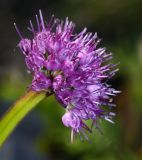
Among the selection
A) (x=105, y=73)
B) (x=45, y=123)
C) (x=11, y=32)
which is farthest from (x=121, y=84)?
(x=105, y=73)

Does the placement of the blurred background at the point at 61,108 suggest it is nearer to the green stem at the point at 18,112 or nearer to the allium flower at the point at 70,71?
the allium flower at the point at 70,71

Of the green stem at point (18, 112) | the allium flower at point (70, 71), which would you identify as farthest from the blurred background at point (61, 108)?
the green stem at point (18, 112)

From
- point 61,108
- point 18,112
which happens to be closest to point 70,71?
point 18,112

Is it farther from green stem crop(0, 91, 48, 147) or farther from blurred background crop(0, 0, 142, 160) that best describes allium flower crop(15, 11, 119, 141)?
blurred background crop(0, 0, 142, 160)

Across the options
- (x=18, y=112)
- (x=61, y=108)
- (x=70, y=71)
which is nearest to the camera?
(x=18, y=112)

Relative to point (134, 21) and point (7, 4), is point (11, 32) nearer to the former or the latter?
point (7, 4)

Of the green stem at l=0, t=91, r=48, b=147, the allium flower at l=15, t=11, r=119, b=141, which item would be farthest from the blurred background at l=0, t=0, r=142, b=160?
the green stem at l=0, t=91, r=48, b=147

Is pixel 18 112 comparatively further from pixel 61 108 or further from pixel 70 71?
pixel 61 108
